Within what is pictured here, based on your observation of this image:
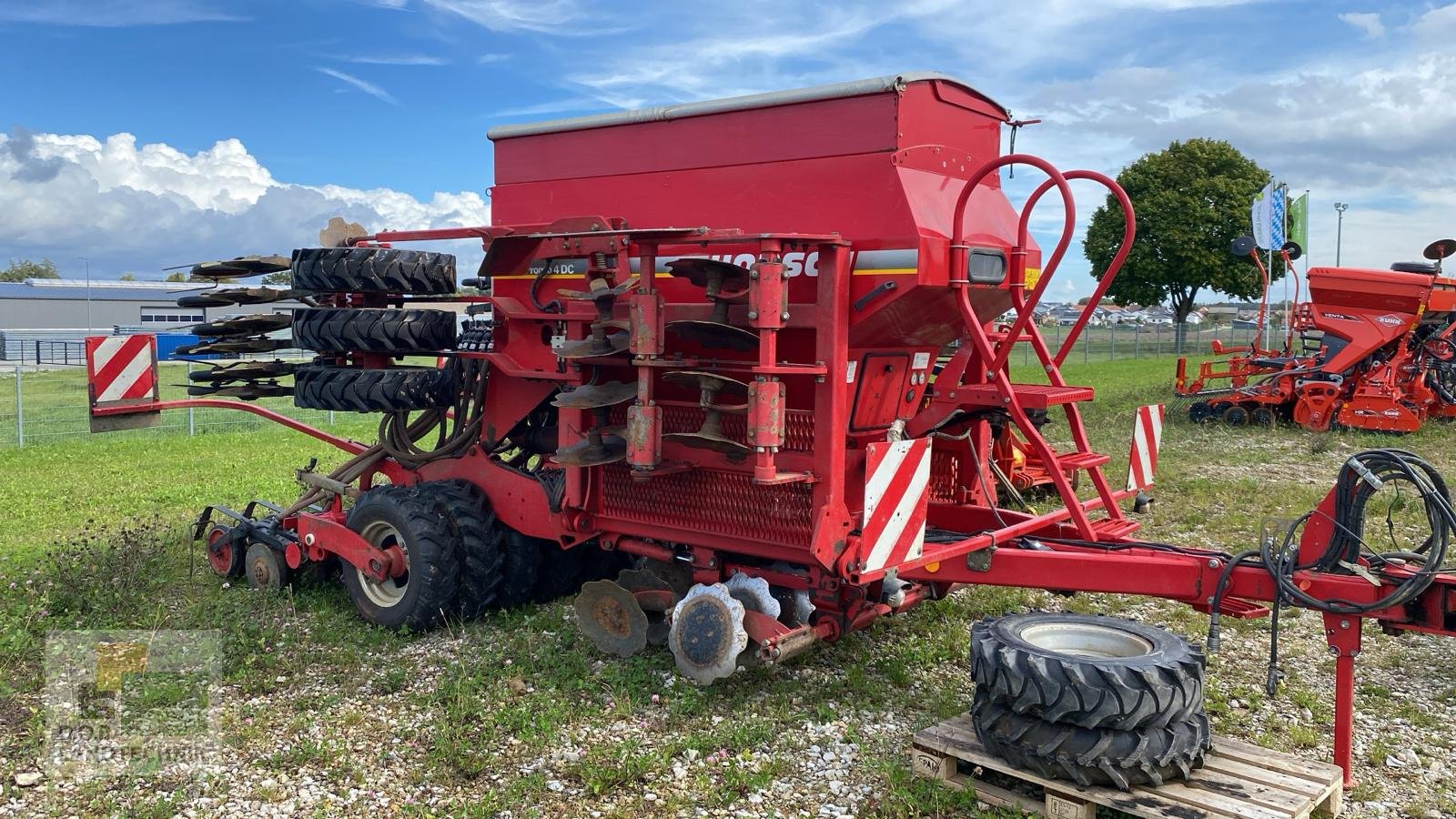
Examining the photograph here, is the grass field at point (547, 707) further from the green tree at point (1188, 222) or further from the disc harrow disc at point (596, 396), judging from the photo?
the green tree at point (1188, 222)

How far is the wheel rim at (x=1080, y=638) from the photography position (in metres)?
4.01

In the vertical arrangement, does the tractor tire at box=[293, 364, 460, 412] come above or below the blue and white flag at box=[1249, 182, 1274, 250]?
below

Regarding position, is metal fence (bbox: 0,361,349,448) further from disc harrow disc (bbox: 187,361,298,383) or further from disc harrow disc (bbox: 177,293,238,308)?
disc harrow disc (bbox: 177,293,238,308)

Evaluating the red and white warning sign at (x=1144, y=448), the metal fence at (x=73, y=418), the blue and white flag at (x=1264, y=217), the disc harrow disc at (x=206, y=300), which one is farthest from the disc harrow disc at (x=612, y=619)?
the blue and white flag at (x=1264, y=217)

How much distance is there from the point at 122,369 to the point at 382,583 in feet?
6.47

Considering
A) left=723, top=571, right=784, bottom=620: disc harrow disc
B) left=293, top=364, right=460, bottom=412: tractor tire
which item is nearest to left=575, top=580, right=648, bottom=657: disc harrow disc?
left=723, top=571, right=784, bottom=620: disc harrow disc

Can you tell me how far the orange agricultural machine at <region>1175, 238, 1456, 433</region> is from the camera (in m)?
12.4

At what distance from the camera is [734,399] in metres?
4.64

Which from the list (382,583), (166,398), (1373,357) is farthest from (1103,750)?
(166,398)

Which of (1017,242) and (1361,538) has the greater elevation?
(1017,242)

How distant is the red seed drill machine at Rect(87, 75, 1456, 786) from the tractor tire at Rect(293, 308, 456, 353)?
0.02 m

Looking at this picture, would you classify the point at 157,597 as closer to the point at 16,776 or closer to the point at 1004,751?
the point at 16,776

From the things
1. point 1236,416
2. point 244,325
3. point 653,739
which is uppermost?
point 244,325

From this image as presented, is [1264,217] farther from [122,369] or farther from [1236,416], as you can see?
[122,369]
